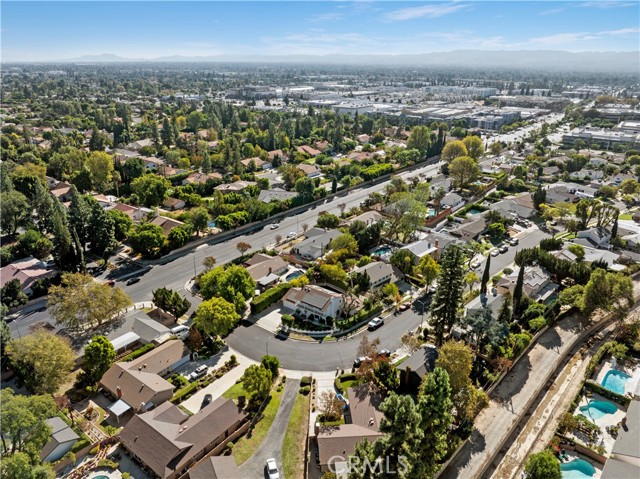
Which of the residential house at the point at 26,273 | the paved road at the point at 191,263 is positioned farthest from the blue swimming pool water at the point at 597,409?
the residential house at the point at 26,273

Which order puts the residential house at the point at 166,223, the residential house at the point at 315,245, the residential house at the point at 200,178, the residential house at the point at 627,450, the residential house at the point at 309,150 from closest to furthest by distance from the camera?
the residential house at the point at 627,450, the residential house at the point at 315,245, the residential house at the point at 166,223, the residential house at the point at 200,178, the residential house at the point at 309,150

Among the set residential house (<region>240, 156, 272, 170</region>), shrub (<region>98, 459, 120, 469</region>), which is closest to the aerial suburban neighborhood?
shrub (<region>98, 459, 120, 469</region>)

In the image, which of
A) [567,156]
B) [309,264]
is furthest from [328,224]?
[567,156]

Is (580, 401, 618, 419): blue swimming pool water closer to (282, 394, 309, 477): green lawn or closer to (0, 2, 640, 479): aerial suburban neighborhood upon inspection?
(0, 2, 640, 479): aerial suburban neighborhood

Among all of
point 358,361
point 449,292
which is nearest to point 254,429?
point 358,361

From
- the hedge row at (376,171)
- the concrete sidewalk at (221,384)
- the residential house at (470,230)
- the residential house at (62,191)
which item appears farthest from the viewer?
the hedge row at (376,171)

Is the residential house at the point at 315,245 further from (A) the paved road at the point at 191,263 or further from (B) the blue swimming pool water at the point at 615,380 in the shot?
(B) the blue swimming pool water at the point at 615,380

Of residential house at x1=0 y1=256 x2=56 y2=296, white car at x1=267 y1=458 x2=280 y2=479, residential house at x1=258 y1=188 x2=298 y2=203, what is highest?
residential house at x1=258 y1=188 x2=298 y2=203

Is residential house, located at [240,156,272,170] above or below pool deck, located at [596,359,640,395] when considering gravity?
above
